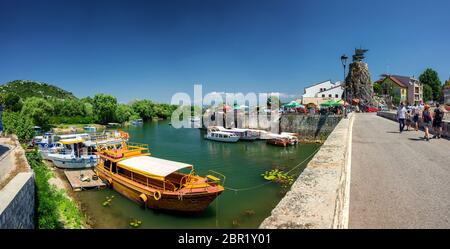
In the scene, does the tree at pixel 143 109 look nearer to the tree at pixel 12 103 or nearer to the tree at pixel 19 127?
the tree at pixel 12 103

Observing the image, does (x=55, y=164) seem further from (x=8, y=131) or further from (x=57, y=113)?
(x=57, y=113)

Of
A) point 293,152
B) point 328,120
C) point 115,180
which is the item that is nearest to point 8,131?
point 115,180

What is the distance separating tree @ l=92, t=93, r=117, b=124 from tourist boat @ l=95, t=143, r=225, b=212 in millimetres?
75079

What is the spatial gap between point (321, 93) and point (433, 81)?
43.2 meters

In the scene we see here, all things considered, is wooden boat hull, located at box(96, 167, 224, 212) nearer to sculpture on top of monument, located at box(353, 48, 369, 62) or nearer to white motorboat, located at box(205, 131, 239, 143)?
white motorboat, located at box(205, 131, 239, 143)

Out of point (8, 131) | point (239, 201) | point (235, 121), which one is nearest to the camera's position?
point (239, 201)

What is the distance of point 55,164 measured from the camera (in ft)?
96.3

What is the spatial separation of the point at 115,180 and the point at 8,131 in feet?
99.0

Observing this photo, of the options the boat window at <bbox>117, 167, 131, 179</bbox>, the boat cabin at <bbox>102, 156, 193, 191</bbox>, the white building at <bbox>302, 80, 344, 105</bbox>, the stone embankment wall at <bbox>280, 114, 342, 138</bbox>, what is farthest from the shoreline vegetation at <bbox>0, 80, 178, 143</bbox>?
the white building at <bbox>302, 80, 344, 105</bbox>

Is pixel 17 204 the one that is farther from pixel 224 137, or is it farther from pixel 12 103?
pixel 12 103

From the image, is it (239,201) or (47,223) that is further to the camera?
(239,201)

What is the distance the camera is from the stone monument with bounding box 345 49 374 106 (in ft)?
222

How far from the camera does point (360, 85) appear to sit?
68438 mm

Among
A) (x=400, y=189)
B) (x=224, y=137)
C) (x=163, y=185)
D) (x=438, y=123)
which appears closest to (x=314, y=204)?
(x=400, y=189)
